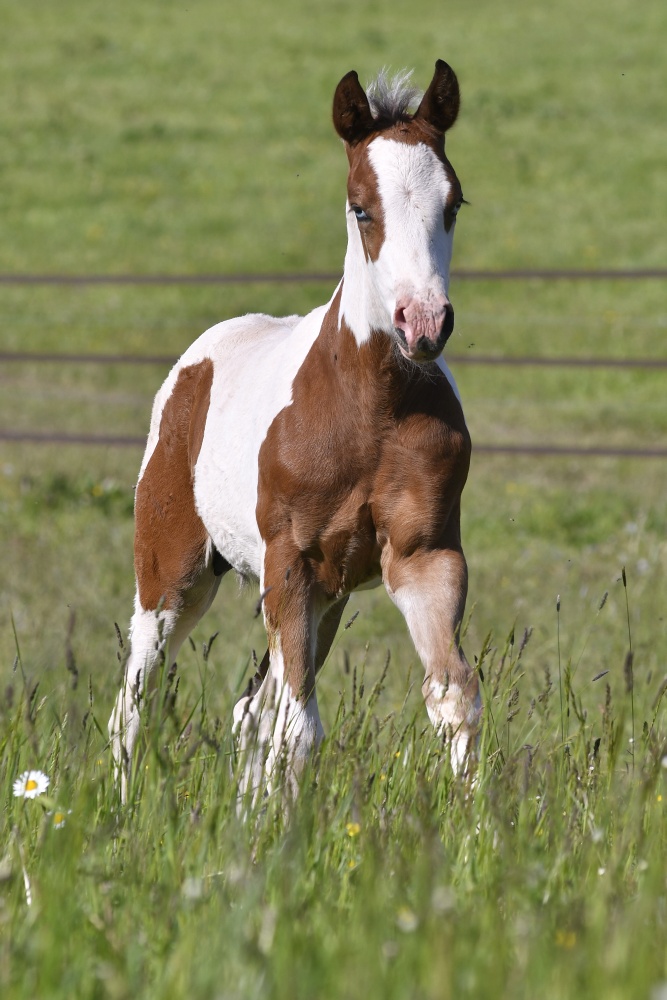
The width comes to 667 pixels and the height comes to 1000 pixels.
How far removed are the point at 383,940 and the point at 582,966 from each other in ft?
1.11

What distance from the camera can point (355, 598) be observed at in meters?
7.23

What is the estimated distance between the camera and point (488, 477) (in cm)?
1052

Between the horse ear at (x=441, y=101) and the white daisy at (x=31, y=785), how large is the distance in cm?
203

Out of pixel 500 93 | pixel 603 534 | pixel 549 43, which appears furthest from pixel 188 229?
pixel 603 534

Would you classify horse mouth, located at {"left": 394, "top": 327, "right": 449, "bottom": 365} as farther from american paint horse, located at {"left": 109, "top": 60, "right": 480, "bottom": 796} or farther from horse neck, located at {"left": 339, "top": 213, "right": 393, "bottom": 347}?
horse neck, located at {"left": 339, "top": 213, "right": 393, "bottom": 347}

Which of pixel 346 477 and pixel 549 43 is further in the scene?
pixel 549 43

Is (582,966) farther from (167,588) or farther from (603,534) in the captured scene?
(603,534)

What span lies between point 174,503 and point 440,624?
135 centimetres

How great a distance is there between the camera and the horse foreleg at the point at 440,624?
11.2ft

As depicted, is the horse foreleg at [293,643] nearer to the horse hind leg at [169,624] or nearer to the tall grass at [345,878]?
the tall grass at [345,878]

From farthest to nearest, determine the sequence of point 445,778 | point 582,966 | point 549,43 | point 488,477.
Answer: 1. point 549,43
2. point 488,477
3. point 445,778
4. point 582,966

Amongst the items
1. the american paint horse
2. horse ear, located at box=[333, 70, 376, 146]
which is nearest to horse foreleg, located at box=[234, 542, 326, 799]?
the american paint horse

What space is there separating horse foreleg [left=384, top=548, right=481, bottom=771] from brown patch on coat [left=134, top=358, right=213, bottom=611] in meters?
1.06

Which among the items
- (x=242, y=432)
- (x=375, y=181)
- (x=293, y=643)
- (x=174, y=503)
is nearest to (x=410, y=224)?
(x=375, y=181)
